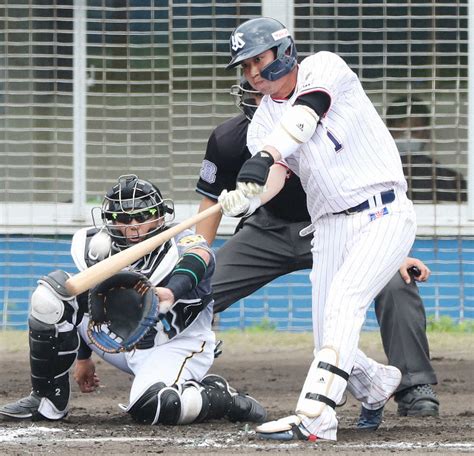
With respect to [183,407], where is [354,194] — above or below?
above

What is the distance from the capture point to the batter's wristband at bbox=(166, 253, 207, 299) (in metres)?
5.55

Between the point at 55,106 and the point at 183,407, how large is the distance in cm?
417

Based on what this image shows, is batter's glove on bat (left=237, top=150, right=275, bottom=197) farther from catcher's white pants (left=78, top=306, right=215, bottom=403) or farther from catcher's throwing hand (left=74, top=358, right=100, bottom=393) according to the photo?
catcher's throwing hand (left=74, top=358, right=100, bottom=393)

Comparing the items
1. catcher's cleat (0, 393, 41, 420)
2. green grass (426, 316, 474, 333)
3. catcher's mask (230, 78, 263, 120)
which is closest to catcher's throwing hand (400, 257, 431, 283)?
catcher's mask (230, 78, 263, 120)

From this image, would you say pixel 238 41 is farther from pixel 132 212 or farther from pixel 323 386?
pixel 323 386

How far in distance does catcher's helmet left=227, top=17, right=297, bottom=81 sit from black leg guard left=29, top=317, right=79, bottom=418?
1266 mm

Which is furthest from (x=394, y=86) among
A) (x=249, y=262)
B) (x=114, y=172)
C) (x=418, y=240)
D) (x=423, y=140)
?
(x=249, y=262)

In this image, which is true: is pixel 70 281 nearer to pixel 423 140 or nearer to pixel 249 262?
pixel 249 262

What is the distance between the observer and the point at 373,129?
5391mm

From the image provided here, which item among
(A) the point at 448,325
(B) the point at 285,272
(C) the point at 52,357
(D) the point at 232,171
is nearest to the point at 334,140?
(C) the point at 52,357

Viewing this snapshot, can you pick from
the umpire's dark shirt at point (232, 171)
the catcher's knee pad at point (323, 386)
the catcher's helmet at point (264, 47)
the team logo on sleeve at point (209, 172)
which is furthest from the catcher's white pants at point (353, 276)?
the team logo on sleeve at point (209, 172)

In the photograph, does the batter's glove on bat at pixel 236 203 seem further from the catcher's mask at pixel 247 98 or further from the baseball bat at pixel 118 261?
the catcher's mask at pixel 247 98

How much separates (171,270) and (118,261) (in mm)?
450

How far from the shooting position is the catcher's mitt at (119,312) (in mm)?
5516
